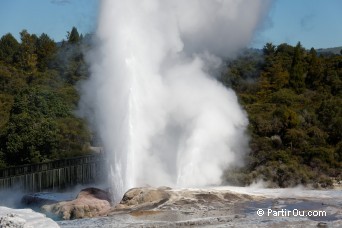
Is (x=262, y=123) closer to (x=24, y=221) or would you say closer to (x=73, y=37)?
(x=24, y=221)

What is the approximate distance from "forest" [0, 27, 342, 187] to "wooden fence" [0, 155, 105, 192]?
275 centimetres

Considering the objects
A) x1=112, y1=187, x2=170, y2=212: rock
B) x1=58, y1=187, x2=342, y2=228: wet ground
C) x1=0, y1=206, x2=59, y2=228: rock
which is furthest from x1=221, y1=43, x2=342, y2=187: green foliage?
x1=0, y1=206, x2=59, y2=228: rock

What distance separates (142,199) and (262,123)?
1198 cm

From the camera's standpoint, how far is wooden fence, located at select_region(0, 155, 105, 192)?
2198 cm

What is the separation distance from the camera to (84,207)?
48.5 feet

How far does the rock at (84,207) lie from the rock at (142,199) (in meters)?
0.55

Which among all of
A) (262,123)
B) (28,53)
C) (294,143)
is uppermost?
(28,53)

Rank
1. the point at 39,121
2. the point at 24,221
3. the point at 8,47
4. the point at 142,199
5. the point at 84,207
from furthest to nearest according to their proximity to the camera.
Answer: the point at 8,47 → the point at 39,121 → the point at 84,207 → the point at 142,199 → the point at 24,221

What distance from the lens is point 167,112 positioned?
20344mm

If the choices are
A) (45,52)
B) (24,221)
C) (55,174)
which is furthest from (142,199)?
(45,52)

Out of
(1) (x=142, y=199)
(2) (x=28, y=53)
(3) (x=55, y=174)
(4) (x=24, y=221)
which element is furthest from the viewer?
(2) (x=28, y=53)

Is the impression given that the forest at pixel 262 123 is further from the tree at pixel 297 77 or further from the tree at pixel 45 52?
the tree at pixel 45 52

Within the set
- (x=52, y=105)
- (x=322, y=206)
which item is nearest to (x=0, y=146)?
(x=52, y=105)

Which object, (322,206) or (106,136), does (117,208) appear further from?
(322,206)
